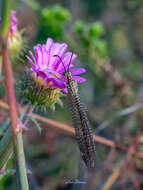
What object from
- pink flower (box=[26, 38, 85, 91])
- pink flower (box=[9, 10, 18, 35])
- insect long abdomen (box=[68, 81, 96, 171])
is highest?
pink flower (box=[9, 10, 18, 35])

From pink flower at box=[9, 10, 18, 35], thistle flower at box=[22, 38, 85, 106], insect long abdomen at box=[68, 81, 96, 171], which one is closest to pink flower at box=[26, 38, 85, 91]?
thistle flower at box=[22, 38, 85, 106]

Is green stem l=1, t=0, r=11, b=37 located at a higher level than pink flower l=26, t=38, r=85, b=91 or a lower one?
lower

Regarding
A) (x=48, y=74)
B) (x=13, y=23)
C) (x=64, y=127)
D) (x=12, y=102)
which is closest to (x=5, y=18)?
(x=12, y=102)

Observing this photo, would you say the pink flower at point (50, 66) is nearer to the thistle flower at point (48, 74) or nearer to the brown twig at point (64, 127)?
the thistle flower at point (48, 74)

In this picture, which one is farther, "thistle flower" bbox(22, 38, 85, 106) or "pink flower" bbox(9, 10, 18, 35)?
"pink flower" bbox(9, 10, 18, 35)

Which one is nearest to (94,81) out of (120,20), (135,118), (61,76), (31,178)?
(135,118)

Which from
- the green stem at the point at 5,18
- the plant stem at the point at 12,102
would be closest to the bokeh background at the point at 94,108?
the plant stem at the point at 12,102

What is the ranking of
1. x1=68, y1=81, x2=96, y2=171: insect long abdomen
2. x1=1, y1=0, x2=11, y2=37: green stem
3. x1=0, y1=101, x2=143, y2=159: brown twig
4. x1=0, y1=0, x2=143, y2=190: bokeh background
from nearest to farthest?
x1=1, y1=0, x2=11, y2=37: green stem < x1=68, y1=81, x2=96, y2=171: insect long abdomen < x1=0, y1=101, x2=143, y2=159: brown twig < x1=0, y1=0, x2=143, y2=190: bokeh background

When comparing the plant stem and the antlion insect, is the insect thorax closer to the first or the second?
the antlion insect

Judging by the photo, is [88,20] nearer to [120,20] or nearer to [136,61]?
[120,20]
